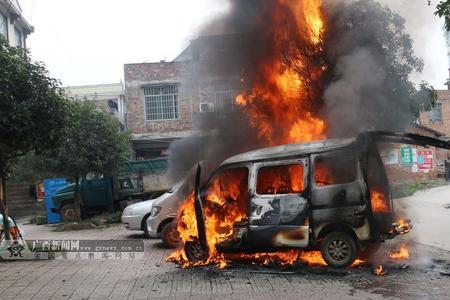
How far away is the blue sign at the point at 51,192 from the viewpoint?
1827 centimetres

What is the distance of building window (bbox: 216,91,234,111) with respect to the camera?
11.2 meters

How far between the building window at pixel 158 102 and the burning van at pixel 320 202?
1756 centimetres

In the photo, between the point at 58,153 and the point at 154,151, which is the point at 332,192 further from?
the point at 154,151

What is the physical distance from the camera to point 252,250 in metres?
7.96

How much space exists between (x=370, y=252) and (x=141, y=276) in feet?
12.9

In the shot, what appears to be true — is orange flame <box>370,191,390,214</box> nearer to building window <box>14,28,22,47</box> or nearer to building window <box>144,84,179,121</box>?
building window <box>144,84,179,121</box>

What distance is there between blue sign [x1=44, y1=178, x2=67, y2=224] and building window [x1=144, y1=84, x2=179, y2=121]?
6.97m

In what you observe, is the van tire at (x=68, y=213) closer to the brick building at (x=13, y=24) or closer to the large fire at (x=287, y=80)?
the brick building at (x=13, y=24)

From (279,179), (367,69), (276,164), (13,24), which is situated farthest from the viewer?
Result: (13,24)

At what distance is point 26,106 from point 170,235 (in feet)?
13.5

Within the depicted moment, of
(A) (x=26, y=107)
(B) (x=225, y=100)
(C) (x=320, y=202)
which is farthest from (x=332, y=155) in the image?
(A) (x=26, y=107)

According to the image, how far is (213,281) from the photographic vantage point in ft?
23.8

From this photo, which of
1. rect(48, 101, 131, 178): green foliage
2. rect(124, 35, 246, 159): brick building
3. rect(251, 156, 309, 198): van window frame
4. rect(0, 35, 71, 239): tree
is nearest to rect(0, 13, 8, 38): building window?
rect(124, 35, 246, 159): brick building

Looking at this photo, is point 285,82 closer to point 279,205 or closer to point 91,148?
point 279,205
